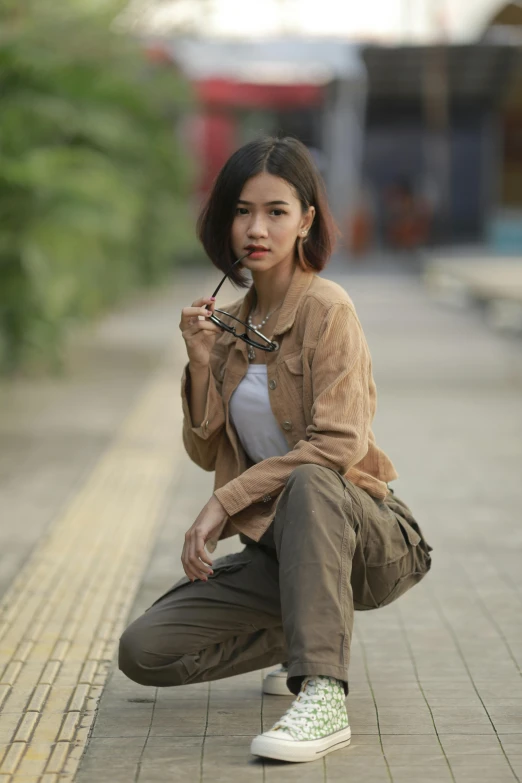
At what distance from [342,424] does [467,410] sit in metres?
7.32

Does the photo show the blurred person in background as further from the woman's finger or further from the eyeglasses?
the woman's finger

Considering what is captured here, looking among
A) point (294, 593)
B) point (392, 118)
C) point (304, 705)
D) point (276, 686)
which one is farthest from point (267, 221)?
point (392, 118)

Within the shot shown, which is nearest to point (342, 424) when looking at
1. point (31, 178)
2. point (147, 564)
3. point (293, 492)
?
point (293, 492)

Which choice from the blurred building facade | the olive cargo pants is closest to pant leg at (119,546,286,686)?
the olive cargo pants

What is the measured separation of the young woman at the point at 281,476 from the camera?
3.54 m

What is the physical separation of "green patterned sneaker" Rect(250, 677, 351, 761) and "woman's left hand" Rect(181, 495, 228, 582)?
423 millimetres

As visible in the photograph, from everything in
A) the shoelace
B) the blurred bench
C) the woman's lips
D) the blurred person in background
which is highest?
the woman's lips

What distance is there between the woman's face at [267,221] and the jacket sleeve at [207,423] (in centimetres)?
34

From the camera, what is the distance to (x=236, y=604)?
12.8 feet

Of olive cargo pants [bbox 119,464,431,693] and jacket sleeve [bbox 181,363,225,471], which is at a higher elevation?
jacket sleeve [bbox 181,363,225,471]

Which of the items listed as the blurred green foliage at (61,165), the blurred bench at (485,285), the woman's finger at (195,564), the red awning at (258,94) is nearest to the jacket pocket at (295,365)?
the woman's finger at (195,564)

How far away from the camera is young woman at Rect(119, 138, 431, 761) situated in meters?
3.54

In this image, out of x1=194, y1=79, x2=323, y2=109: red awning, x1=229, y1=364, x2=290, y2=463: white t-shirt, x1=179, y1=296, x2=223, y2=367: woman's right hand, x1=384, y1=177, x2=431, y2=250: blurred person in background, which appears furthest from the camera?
x1=384, y1=177, x2=431, y2=250: blurred person in background

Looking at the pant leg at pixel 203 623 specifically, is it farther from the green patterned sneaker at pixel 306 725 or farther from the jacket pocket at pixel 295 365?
the jacket pocket at pixel 295 365
